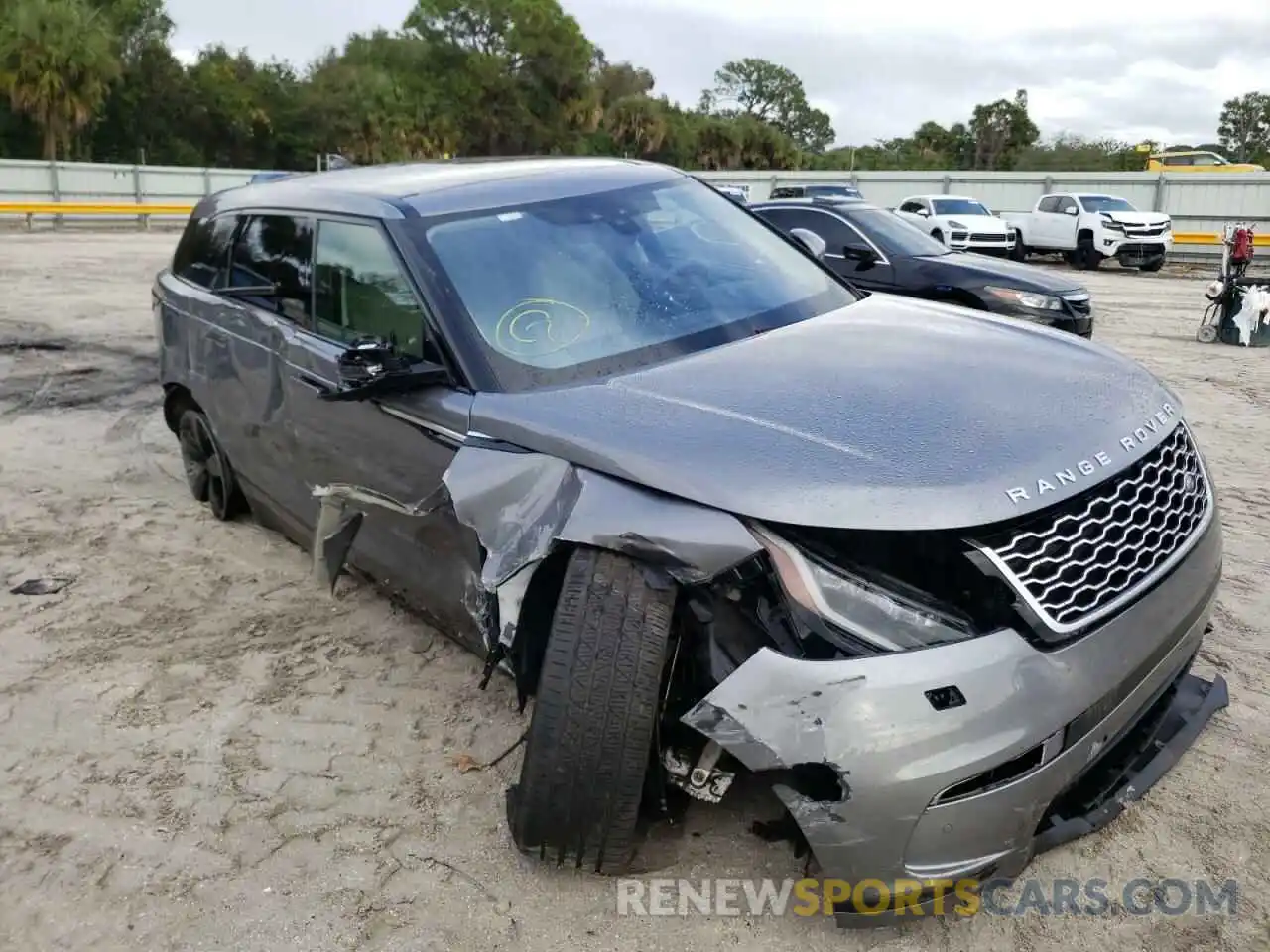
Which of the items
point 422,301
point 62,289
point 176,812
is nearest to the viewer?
point 176,812

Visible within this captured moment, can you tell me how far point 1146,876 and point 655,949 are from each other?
49.7 inches

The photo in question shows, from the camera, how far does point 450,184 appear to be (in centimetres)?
380

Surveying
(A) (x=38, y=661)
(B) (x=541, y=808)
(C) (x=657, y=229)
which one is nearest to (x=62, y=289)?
(A) (x=38, y=661)

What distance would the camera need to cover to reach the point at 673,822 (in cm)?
271

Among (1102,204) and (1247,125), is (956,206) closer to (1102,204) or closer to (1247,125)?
(1102,204)

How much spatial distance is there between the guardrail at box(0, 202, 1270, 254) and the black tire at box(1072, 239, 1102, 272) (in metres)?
4.47

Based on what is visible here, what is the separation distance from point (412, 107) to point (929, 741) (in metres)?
64.3

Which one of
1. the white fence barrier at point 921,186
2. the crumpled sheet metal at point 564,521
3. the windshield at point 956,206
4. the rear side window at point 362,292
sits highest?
the white fence barrier at point 921,186

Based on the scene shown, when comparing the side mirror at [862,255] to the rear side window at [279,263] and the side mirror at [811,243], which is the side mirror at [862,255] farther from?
the rear side window at [279,263]

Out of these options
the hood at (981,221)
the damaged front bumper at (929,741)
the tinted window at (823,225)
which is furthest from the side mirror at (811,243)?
the hood at (981,221)

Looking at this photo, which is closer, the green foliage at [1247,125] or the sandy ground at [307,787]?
the sandy ground at [307,787]

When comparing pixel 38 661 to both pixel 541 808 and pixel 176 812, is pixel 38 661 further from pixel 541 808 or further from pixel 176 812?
pixel 541 808

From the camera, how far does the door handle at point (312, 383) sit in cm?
373

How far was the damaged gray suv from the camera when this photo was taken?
2209 mm
